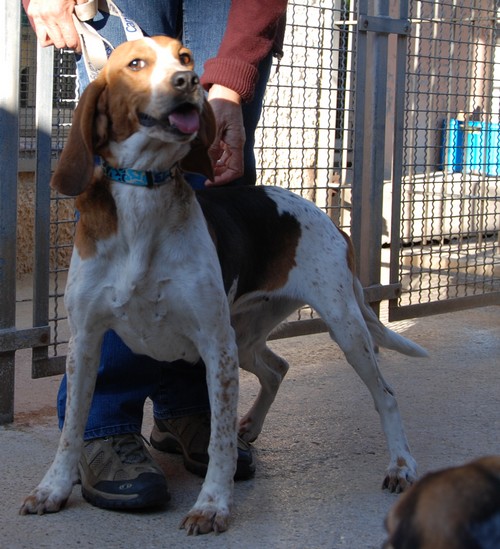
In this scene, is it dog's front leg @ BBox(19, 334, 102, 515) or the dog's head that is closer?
the dog's head

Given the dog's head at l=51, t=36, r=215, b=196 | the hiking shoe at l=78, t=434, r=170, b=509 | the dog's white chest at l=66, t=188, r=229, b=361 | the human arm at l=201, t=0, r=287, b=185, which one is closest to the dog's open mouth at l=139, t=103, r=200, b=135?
the dog's head at l=51, t=36, r=215, b=196

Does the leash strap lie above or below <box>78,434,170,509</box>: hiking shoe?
above

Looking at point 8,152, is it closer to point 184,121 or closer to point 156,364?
point 156,364

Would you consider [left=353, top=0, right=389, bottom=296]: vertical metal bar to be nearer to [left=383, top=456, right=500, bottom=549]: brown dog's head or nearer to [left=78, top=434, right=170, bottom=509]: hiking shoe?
[left=78, top=434, right=170, bottom=509]: hiking shoe

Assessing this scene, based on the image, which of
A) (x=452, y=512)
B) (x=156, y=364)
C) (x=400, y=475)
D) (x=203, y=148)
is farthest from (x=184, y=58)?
(x=452, y=512)

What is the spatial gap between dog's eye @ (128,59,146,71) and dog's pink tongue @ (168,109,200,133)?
0.16 m

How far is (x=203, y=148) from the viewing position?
2916mm

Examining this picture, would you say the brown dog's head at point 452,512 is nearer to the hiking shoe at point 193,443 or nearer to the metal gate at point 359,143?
the hiking shoe at point 193,443

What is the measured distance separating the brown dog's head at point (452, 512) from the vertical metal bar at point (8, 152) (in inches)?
104

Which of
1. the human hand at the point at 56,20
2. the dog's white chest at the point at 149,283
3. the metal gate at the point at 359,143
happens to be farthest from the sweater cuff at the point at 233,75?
the metal gate at the point at 359,143

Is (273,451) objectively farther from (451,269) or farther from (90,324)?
(451,269)

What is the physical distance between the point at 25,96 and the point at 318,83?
7.44 feet

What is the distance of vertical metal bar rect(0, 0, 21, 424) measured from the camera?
3.65 metres

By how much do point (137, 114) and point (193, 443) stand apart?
1186 mm
